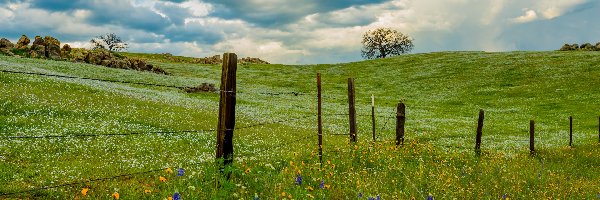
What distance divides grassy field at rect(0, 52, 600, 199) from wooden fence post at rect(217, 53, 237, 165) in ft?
1.65

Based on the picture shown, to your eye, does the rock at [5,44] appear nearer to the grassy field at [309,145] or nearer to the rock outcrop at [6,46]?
the rock outcrop at [6,46]

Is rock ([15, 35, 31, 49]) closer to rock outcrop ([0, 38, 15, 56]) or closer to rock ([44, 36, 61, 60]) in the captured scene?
rock outcrop ([0, 38, 15, 56])

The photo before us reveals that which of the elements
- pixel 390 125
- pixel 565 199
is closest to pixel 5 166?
pixel 565 199

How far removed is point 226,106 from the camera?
10031 mm

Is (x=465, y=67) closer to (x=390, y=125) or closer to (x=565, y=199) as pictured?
(x=390, y=125)

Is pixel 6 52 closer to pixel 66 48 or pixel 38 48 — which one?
pixel 38 48

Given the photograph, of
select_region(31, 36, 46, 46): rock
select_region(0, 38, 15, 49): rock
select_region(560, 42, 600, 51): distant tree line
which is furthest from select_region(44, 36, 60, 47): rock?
select_region(560, 42, 600, 51): distant tree line

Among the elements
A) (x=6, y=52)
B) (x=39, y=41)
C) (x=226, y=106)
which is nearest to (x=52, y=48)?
(x=39, y=41)

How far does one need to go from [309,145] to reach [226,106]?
35.6 feet

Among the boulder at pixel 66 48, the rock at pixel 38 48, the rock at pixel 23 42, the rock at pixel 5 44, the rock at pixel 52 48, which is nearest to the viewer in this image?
the rock at pixel 5 44

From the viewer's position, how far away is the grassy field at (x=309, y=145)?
A: 441 inches

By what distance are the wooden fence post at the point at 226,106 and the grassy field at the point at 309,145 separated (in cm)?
50

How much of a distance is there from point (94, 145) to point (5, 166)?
433 centimetres

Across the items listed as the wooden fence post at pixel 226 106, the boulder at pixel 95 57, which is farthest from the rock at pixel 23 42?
the wooden fence post at pixel 226 106
